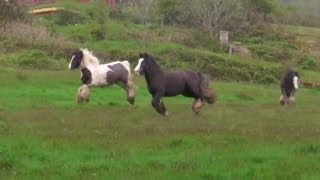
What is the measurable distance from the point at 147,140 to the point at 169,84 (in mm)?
7088

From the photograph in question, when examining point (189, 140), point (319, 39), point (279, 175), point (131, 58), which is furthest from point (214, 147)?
point (319, 39)

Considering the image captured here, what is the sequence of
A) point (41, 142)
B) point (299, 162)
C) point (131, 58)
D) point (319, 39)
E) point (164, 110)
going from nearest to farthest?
point (299, 162)
point (41, 142)
point (164, 110)
point (131, 58)
point (319, 39)

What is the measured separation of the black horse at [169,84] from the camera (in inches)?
801

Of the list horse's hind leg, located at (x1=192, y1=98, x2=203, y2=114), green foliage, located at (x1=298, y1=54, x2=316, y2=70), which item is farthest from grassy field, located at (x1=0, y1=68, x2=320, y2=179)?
green foliage, located at (x1=298, y1=54, x2=316, y2=70)

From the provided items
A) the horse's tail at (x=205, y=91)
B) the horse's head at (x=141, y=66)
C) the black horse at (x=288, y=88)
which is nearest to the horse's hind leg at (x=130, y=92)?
the horse's tail at (x=205, y=91)

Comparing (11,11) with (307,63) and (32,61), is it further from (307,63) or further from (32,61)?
(307,63)

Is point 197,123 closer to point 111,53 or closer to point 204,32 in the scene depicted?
point 111,53

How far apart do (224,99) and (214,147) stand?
50.5 ft

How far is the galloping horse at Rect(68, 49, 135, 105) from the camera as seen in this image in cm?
2258

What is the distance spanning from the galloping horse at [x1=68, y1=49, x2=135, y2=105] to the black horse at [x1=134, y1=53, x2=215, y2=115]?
2.55 metres

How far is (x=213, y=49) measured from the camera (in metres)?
46.9

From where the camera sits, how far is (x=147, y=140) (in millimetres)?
13914

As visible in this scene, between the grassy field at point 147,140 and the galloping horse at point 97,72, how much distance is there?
77 centimetres

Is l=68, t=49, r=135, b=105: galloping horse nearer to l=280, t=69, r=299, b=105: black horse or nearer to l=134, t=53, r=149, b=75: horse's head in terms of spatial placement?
l=134, t=53, r=149, b=75: horse's head
